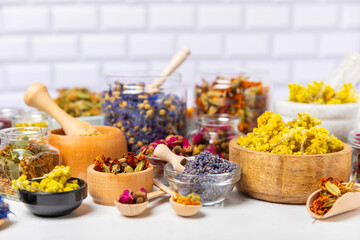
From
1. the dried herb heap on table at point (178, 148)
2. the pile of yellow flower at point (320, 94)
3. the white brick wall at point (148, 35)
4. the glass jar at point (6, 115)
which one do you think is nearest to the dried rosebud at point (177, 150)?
the dried herb heap on table at point (178, 148)

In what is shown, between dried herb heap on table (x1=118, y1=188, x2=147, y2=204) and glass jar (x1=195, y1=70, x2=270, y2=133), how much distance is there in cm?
54

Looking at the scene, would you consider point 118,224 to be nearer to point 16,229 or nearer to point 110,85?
point 16,229

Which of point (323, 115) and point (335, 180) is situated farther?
point (323, 115)

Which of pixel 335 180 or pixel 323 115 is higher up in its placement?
pixel 323 115


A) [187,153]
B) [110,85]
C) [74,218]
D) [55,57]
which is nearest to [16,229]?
[74,218]

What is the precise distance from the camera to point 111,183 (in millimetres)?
1121

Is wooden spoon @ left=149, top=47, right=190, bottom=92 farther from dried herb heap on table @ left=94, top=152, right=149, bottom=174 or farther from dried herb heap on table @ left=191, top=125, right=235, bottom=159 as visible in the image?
dried herb heap on table @ left=94, top=152, right=149, bottom=174

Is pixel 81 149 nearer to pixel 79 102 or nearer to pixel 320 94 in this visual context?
pixel 79 102

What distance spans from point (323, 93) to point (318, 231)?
0.58 m

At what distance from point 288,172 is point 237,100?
48cm

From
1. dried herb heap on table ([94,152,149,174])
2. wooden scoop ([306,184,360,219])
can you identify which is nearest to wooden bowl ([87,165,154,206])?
dried herb heap on table ([94,152,149,174])

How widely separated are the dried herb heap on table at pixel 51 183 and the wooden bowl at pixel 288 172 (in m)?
0.42

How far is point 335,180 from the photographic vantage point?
1138 mm

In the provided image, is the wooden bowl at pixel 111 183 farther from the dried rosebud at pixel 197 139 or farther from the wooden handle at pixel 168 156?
the dried rosebud at pixel 197 139
